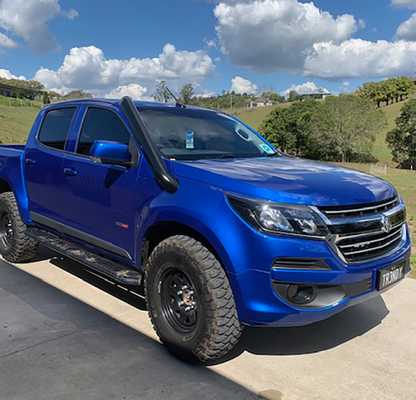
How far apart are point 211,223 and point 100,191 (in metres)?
1.34

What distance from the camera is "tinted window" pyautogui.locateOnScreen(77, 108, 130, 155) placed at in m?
3.67

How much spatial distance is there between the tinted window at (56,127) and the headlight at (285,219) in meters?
2.51

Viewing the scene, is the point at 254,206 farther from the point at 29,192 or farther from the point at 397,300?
the point at 29,192

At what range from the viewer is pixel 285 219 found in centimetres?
261

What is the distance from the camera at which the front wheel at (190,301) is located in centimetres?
273

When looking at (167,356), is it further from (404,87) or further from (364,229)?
(404,87)

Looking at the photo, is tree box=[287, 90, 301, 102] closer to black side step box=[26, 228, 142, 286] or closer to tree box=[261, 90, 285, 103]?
tree box=[261, 90, 285, 103]

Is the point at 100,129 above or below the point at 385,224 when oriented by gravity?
above

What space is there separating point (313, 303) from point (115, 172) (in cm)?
186

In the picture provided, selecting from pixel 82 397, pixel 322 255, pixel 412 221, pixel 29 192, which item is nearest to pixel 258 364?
pixel 322 255

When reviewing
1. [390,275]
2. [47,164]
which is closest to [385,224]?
[390,275]

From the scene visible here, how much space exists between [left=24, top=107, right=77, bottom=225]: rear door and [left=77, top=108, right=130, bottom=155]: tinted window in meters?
0.31

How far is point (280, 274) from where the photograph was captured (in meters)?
2.57

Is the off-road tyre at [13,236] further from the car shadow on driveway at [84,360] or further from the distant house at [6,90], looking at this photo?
the distant house at [6,90]
